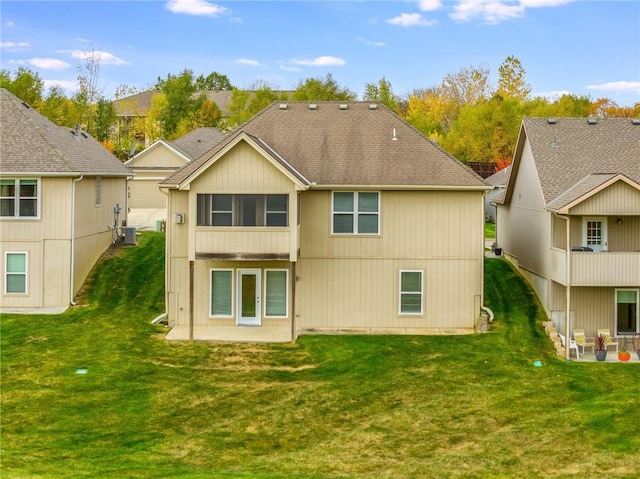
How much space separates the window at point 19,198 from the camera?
71.0 feet

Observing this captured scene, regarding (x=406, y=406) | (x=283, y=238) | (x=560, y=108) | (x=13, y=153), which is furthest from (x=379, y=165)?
(x=560, y=108)

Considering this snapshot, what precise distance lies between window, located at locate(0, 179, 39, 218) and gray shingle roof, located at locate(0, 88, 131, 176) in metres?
0.52

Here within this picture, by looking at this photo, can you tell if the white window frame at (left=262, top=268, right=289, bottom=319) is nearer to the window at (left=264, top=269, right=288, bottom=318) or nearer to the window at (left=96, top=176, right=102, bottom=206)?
the window at (left=264, top=269, right=288, bottom=318)

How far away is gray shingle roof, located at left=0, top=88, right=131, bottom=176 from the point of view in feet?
70.9

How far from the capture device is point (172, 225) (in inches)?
821

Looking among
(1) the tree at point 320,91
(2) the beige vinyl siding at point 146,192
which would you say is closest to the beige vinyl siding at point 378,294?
(2) the beige vinyl siding at point 146,192

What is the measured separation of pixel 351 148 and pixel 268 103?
31.5 meters

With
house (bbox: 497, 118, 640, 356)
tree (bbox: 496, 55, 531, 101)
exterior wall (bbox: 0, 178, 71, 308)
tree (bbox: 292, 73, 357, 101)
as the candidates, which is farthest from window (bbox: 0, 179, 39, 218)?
tree (bbox: 496, 55, 531, 101)

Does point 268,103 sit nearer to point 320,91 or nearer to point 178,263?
point 320,91

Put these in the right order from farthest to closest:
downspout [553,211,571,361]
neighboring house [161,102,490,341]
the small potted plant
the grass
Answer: neighboring house [161,102,490,341] < downspout [553,211,571,361] < the small potted plant < the grass

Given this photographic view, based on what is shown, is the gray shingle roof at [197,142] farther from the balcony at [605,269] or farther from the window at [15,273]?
the balcony at [605,269]

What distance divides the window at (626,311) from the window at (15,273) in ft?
64.2

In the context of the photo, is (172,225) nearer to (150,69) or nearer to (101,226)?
(101,226)

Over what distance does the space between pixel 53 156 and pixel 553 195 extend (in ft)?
55.5
